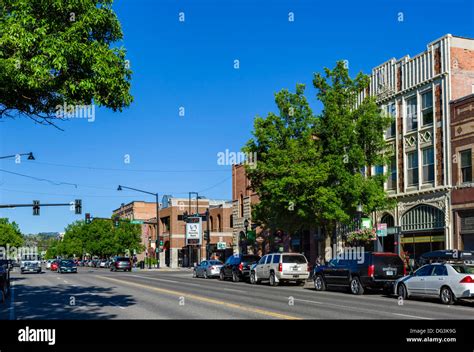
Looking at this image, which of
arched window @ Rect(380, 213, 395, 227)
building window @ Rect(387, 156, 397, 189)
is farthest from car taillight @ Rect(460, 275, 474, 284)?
building window @ Rect(387, 156, 397, 189)

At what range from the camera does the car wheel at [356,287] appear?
25938 millimetres

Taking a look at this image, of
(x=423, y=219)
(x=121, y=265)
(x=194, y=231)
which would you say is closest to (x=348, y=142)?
(x=423, y=219)

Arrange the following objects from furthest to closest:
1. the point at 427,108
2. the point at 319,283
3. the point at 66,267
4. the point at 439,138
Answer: the point at 66,267, the point at 427,108, the point at 439,138, the point at 319,283

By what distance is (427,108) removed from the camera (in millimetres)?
35656

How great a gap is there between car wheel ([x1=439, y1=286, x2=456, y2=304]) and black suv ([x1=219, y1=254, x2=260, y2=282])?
1824cm

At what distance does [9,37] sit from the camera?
14.2 metres

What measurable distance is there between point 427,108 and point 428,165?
3.25 meters

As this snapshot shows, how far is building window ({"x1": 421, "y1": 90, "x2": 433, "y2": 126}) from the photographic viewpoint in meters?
35.4

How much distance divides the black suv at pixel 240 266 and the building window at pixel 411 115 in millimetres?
12294

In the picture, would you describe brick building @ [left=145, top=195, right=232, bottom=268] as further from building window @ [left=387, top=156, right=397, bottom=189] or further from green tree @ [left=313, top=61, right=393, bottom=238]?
green tree @ [left=313, top=61, right=393, bottom=238]

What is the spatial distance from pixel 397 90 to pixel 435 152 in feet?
18.2

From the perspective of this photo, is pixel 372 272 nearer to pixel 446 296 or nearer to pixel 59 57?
pixel 446 296
